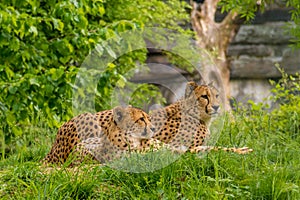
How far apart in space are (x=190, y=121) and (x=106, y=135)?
66 centimetres

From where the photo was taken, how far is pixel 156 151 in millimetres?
4574

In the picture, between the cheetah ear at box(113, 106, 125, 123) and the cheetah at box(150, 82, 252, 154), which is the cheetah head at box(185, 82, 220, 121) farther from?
the cheetah ear at box(113, 106, 125, 123)

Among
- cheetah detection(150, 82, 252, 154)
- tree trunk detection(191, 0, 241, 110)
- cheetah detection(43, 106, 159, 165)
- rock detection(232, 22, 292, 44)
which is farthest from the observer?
rock detection(232, 22, 292, 44)

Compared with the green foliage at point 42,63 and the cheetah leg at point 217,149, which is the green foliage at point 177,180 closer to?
the cheetah leg at point 217,149

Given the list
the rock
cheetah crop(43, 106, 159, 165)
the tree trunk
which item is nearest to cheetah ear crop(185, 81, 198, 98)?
cheetah crop(43, 106, 159, 165)

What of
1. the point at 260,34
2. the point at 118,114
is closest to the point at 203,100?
the point at 118,114

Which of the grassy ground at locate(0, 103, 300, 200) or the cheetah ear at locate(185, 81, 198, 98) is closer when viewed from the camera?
the grassy ground at locate(0, 103, 300, 200)

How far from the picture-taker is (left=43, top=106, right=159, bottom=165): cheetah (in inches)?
188

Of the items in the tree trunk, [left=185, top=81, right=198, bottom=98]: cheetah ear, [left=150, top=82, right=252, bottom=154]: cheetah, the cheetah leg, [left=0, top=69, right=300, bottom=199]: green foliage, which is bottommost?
[left=0, top=69, right=300, bottom=199]: green foliage

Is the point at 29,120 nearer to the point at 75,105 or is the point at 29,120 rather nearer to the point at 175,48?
the point at 75,105

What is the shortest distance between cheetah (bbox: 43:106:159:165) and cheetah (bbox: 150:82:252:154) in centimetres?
Answer: 20

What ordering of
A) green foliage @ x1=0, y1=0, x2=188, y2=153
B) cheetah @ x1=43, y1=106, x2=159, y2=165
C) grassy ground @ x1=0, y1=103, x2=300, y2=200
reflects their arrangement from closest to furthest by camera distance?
1. grassy ground @ x1=0, y1=103, x2=300, y2=200
2. cheetah @ x1=43, y1=106, x2=159, y2=165
3. green foliage @ x1=0, y1=0, x2=188, y2=153

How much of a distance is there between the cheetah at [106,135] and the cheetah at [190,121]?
0.66 feet

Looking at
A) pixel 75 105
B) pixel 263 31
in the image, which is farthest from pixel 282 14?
pixel 75 105
